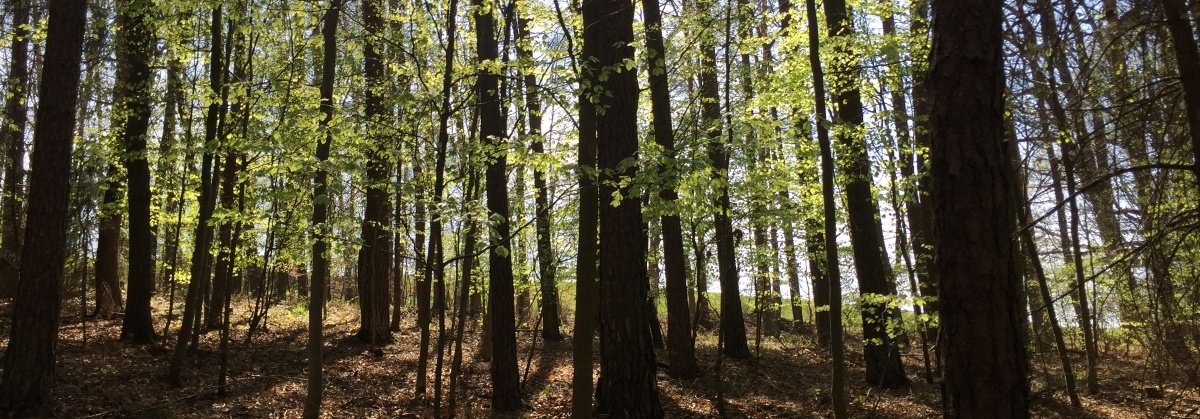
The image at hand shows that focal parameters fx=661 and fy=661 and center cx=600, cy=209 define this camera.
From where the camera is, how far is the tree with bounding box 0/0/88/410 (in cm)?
654

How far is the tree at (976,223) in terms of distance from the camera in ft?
11.6

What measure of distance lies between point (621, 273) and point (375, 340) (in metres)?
7.60

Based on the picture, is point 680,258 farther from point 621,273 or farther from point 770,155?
point 770,155

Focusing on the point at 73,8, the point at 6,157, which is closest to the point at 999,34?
the point at 73,8

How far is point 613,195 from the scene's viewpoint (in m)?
6.04

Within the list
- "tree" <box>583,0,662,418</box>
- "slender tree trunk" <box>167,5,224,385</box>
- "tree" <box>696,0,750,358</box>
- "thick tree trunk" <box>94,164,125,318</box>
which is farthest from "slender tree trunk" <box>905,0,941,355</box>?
"thick tree trunk" <box>94,164,125,318</box>

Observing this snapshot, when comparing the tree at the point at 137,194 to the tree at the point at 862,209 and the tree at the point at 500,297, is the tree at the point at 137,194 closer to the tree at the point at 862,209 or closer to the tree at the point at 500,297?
the tree at the point at 500,297

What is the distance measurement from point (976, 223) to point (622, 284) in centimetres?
414

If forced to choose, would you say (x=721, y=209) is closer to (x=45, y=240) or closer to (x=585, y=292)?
(x=585, y=292)

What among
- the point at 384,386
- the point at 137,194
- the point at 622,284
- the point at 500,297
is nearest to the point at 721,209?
the point at 622,284

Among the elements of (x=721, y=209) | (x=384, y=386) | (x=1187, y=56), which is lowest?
(x=384, y=386)

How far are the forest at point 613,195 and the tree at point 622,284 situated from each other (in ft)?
0.10

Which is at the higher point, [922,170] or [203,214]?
[922,170]

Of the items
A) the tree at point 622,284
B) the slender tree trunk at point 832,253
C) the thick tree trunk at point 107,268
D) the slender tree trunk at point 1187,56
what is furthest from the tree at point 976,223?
the thick tree trunk at point 107,268
